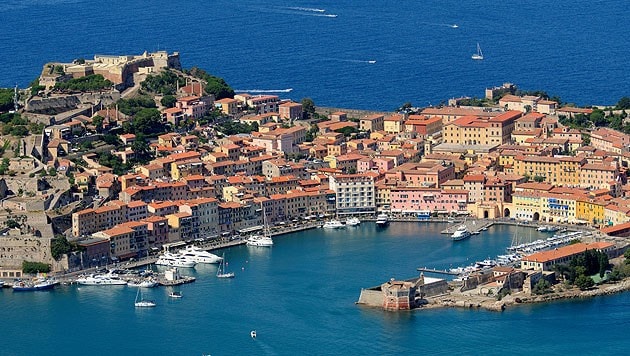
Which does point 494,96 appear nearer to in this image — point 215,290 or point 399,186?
point 399,186

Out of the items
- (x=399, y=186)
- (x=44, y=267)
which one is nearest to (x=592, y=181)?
(x=399, y=186)

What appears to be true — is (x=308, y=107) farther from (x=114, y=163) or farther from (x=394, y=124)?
(x=114, y=163)

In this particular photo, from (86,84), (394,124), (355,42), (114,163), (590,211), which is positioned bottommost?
(590,211)

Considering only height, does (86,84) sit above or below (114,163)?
above

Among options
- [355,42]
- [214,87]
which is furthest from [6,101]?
[355,42]

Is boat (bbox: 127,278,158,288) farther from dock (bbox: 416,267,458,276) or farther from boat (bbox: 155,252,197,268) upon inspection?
dock (bbox: 416,267,458,276)

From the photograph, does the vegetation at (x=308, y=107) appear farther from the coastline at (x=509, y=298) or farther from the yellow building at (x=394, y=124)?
the coastline at (x=509, y=298)
